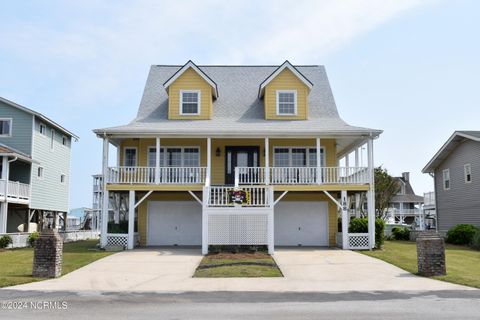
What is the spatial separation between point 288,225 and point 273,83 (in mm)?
7122

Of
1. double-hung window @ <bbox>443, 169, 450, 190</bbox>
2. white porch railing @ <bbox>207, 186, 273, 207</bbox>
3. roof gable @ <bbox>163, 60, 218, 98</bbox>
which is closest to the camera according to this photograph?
white porch railing @ <bbox>207, 186, 273, 207</bbox>

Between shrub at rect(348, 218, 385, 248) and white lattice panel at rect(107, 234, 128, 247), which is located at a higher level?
shrub at rect(348, 218, 385, 248)

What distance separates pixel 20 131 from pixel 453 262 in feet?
82.2

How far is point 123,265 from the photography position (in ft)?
54.4

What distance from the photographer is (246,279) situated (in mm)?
13766

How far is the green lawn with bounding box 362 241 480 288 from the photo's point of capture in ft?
44.7

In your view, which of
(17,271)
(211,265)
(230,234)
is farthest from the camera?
(230,234)

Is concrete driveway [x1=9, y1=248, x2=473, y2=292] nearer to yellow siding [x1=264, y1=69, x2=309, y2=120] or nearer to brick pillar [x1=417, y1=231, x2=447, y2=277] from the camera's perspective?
brick pillar [x1=417, y1=231, x2=447, y2=277]

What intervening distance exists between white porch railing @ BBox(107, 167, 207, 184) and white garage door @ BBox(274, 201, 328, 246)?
4348 mm

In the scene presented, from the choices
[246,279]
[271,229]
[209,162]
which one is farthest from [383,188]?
[246,279]

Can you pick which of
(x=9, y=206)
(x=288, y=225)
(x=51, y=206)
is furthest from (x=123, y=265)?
(x=51, y=206)

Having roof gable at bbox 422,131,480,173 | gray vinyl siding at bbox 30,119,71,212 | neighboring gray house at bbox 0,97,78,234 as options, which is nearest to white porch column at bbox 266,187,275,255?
roof gable at bbox 422,131,480,173

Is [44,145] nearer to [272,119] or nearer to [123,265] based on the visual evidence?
[272,119]

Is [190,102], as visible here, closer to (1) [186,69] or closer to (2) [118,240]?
(1) [186,69]
